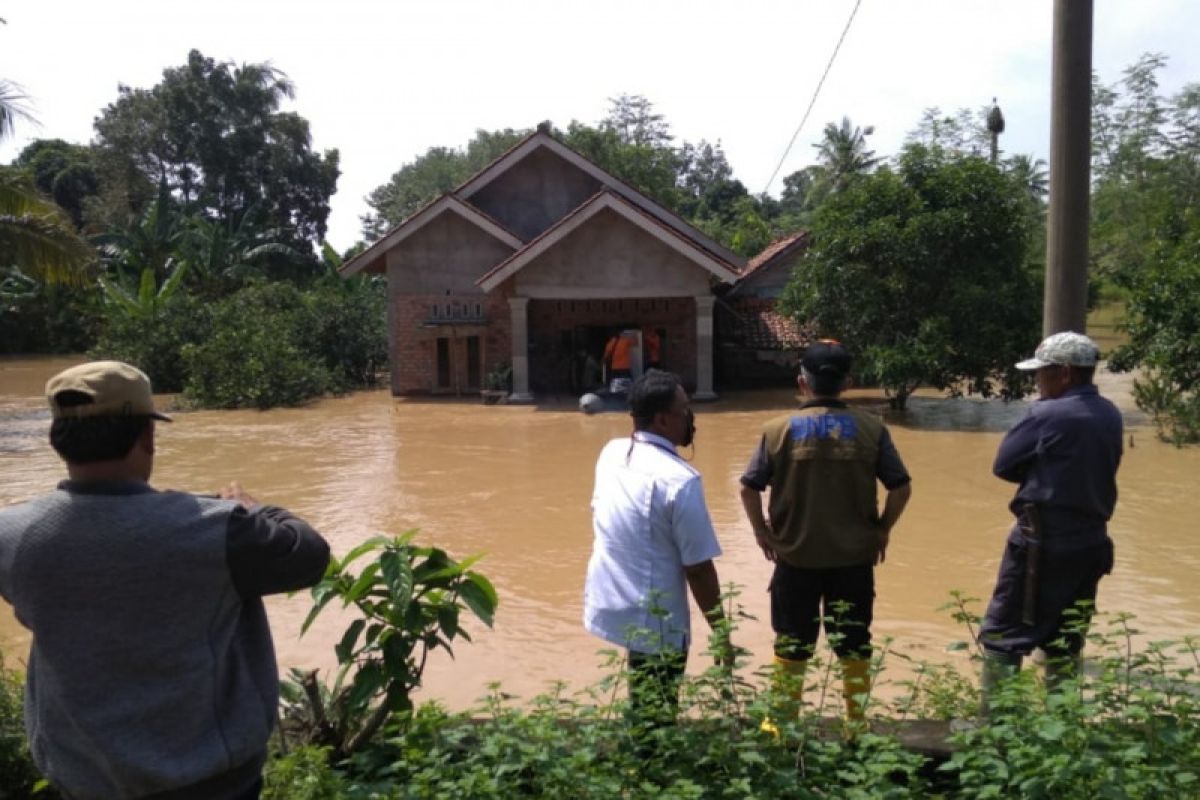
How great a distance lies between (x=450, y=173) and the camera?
58625mm

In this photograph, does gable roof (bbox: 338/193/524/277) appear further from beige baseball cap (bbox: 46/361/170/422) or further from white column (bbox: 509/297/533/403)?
beige baseball cap (bbox: 46/361/170/422)

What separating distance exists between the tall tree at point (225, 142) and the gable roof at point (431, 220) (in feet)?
71.4

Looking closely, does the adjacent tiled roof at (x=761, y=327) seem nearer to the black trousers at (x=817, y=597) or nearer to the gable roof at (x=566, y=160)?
the gable roof at (x=566, y=160)


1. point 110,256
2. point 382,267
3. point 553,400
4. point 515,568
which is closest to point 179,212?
point 110,256

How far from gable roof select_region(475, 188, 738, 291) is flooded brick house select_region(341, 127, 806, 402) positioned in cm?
26

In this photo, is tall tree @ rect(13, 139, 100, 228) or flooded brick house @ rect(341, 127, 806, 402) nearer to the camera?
flooded brick house @ rect(341, 127, 806, 402)

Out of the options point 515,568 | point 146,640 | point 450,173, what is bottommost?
point 515,568

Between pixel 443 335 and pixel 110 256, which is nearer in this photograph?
pixel 443 335

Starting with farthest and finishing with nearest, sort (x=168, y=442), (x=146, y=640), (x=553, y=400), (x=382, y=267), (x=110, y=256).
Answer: (x=110, y=256) < (x=382, y=267) < (x=553, y=400) < (x=168, y=442) < (x=146, y=640)

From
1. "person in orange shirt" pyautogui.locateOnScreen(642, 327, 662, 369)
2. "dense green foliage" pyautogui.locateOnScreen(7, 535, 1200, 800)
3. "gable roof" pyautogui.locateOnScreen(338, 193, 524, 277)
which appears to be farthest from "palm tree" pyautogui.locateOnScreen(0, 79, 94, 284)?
"dense green foliage" pyautogui.locateOnScreen(7, 535, 1200, 800)

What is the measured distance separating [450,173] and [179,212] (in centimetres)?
2505

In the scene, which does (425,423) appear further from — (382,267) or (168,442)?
(382,267)

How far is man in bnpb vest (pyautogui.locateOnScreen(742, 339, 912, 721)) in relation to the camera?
3.99 meters

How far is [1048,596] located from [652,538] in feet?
5.57
